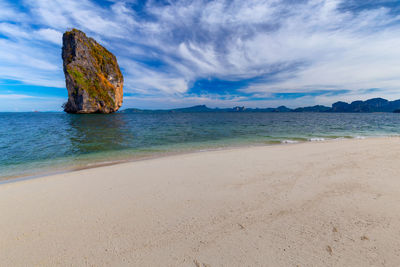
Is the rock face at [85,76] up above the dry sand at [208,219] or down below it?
above

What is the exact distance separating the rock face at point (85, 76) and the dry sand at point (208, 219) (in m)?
91.5

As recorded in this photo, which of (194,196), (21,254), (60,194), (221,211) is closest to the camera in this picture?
(21,254)

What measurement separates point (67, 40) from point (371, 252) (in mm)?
118012

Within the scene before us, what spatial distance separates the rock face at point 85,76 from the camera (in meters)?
77.1

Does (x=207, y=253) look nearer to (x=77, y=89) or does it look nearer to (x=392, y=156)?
(x=392, y=156)

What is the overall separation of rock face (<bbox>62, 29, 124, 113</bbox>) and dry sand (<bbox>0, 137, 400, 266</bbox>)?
91.5m

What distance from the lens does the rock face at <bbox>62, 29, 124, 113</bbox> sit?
7706 cm

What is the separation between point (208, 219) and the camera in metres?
3.55

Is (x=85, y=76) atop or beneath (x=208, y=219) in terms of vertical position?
atop

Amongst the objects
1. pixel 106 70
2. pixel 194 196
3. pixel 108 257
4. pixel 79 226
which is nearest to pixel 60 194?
pixel 79 226

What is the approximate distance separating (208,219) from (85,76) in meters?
101

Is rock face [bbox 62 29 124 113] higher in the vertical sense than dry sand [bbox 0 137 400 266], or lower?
higher

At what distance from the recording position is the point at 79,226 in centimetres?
345

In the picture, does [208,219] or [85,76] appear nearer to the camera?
[208,219]
